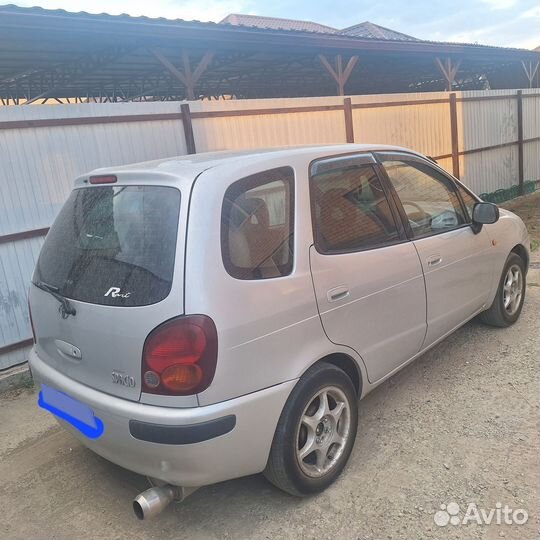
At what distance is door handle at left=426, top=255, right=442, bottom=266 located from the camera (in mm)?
3092

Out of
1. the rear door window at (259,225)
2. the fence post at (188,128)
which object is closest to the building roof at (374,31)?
the fence post at (188,128)

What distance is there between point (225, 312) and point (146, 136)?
4037 millimetres

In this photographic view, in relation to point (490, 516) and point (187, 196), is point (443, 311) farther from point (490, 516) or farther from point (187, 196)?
point (187, 196)

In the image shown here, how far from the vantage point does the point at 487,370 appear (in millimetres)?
3576

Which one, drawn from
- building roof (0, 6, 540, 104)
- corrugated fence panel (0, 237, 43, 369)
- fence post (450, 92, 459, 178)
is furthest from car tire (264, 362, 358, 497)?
fence post (450, 92, 459, 178)

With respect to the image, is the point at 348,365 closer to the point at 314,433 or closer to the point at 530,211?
the point at 314,433

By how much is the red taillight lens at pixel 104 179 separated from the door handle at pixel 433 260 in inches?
75.4

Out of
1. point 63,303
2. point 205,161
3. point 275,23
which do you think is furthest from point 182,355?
point 275,23

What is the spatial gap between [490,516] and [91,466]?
85.1 inches

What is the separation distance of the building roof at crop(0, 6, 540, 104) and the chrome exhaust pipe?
468cm

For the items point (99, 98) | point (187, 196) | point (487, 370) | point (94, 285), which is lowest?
point (487, 370)

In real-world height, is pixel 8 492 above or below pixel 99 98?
below

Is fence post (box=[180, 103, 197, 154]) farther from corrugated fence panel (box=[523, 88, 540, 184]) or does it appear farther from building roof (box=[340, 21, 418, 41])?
building roof (box=[340, 21, 418, 41])

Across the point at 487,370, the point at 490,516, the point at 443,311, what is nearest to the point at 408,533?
the point at 490,516
